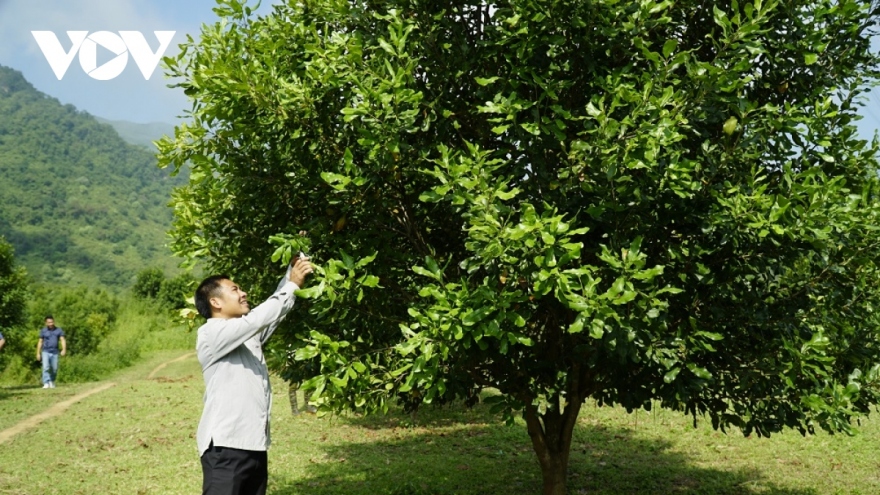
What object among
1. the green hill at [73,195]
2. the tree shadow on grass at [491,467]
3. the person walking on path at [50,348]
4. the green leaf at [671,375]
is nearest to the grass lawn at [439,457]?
the tree shadow on grass at [491,467]

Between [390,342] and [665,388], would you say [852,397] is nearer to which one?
[665,388]

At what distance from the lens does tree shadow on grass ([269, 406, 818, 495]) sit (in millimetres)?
10672

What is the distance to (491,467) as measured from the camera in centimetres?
1217

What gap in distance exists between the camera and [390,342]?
7297mm

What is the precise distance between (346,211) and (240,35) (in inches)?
78.0

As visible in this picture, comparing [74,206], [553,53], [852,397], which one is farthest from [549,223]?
[74,206]

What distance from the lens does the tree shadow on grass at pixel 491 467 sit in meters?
10.7

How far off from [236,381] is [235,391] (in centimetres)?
7

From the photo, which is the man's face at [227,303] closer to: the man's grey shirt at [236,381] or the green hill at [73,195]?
the man's grey shirt at [236,381]

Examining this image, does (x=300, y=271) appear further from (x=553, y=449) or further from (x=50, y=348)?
(x=50, y=348)

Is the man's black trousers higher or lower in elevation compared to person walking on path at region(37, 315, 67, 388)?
lower

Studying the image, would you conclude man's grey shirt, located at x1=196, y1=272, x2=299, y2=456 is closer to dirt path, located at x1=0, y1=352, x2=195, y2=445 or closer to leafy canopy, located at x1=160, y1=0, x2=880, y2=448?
leafy canopy, located at x1=160, y1=0, x2=880, y2=448

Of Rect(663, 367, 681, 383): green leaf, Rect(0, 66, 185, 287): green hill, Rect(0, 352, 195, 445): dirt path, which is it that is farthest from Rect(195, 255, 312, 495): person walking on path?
Rect(0, 66, 185, 287): green hill

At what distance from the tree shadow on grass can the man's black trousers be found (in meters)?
5.56
